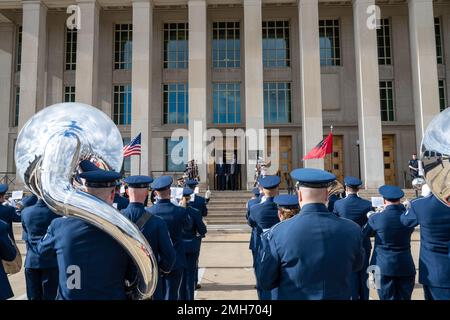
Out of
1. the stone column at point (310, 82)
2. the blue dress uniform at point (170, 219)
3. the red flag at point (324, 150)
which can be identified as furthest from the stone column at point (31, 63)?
the blue dress uniform at point (170, 219)

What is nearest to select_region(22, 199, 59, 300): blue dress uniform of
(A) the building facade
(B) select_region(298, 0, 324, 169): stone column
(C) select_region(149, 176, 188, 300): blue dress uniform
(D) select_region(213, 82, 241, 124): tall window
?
(C) select_region(149, 176, 188, 300): blue dress uniform

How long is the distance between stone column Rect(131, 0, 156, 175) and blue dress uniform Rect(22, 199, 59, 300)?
16.2 metres

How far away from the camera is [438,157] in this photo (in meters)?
3.75

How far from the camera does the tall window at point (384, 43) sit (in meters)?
25.8

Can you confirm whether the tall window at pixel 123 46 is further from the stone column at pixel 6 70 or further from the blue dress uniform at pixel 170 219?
the blue dress uniform at pixel 170 219

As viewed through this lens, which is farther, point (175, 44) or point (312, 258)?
point (175, 44)

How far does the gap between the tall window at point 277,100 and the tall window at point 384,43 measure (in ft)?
19.9

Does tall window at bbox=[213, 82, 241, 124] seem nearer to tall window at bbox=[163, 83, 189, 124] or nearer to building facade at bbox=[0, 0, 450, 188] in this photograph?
→ building facade at bbox=[0, 0, 450, 188]

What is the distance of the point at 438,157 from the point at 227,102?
22402mm

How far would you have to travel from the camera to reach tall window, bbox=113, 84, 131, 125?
25891 millimetres

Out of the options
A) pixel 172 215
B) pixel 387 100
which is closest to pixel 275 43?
pixel 387 100

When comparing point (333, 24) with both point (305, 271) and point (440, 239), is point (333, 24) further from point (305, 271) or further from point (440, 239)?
point (305, 271)

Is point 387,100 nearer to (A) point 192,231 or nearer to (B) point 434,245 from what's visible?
(A) point 192,231
